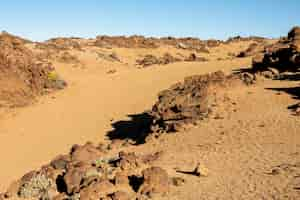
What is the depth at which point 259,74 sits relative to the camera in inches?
754

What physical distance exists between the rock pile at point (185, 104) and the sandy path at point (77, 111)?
3.45 m

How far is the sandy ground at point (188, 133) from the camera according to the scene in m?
9.62

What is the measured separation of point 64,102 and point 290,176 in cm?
1580

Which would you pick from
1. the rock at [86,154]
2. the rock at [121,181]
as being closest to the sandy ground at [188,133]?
the rock at [121,181]

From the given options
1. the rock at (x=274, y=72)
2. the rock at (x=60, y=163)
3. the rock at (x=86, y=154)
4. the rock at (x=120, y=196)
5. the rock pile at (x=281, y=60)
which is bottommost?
the rock at (x=60, y=163)

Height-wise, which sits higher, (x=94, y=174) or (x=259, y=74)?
(x=259, y=74)

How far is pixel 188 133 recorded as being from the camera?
14133 mm

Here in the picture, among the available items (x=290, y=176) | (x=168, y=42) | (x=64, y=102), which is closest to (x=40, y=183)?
(x=290, y=176)

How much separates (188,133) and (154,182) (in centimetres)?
466

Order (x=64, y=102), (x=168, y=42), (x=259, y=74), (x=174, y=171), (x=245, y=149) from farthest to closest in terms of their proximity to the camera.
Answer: (x=168, y=42) → (x=64, y=102) → (x=259, y=74) → (x=245, y=149) → (x=174, y=171)

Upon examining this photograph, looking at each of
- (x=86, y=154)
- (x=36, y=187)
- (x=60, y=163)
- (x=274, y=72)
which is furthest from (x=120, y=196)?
(x=274, y=72)

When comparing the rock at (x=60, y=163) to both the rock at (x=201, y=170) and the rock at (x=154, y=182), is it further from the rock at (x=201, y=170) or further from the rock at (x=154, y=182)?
the rock at (x=201, y=170)

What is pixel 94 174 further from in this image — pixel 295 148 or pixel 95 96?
pixel 95 96

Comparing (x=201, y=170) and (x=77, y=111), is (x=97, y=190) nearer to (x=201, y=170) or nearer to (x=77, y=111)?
(x=201, y=170)
